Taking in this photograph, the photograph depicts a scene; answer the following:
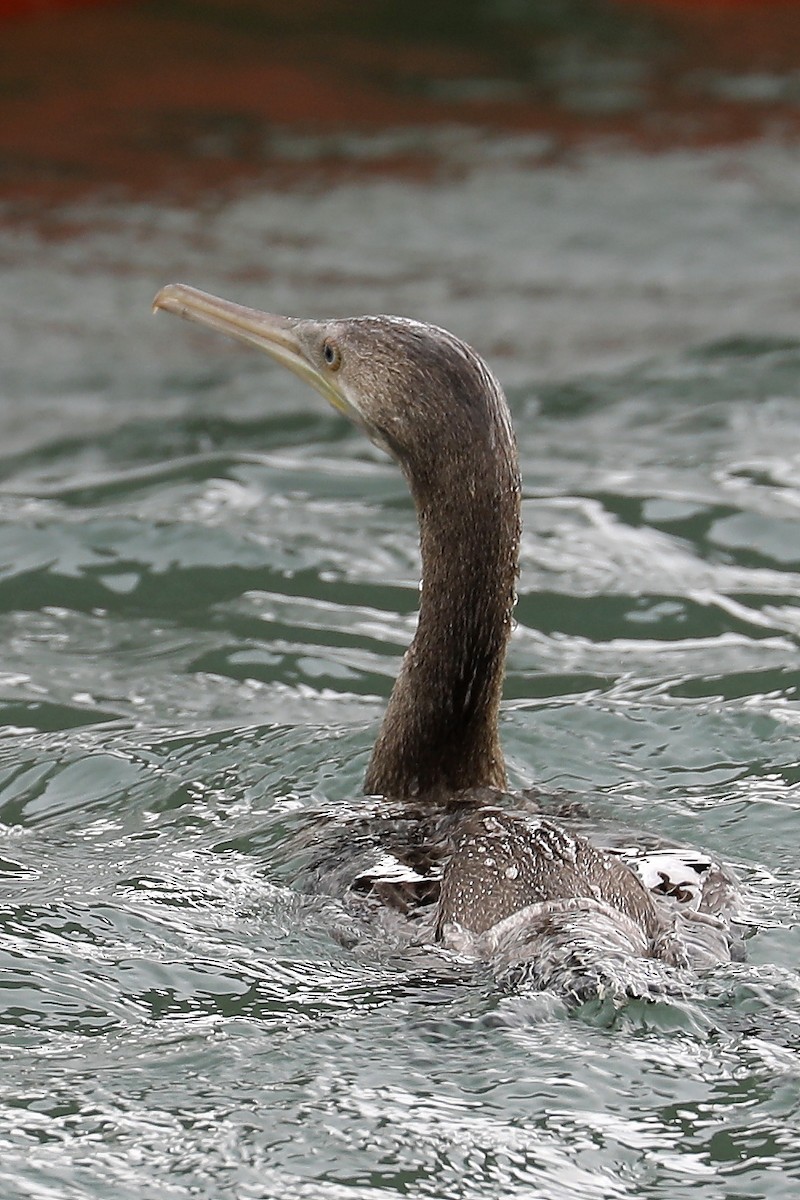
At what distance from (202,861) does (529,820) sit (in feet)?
3.06

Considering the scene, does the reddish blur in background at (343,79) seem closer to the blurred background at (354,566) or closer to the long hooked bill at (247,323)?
the blurred background at (354,566)

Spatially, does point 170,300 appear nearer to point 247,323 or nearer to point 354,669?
point 247,323

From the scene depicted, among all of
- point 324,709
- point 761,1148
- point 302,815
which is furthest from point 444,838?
point 324,709

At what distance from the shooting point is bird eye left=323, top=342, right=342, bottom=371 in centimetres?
543

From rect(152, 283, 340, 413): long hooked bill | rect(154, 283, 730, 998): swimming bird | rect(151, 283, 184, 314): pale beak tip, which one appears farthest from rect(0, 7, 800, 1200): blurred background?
rect(151, 283, 184, 314): pale beak tip

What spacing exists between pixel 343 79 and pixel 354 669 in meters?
7.62

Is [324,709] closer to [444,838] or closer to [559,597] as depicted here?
[559,597]

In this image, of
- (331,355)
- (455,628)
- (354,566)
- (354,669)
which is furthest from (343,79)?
(455,628)

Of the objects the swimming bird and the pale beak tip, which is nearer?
the swimming bird

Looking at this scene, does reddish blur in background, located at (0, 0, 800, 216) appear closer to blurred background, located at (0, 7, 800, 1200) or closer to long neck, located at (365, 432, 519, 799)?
blurred background, located at (0, 7, 800, 1200)

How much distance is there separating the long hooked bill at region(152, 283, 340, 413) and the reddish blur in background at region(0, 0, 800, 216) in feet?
21.7

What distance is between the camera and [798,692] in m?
6.45

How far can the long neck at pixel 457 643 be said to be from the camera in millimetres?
5184

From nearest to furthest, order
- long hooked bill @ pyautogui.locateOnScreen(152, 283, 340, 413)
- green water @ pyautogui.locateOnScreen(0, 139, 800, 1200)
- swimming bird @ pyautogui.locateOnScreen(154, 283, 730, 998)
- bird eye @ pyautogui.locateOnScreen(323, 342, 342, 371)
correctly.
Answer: green water @ pyautogui.locateOnScreen(0, 139, 800, 1200) < swimming bird @ pyautogui.locateOnScreen(154, 283, 730, 998) < bird eye @ pyautogui.locateOnScreen(323, 342, 342, 371) < long hooked bill @ pyautogui.locateOnScreen(152, 283, 340, 413)
